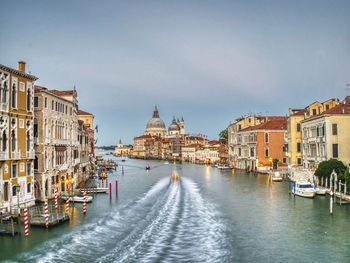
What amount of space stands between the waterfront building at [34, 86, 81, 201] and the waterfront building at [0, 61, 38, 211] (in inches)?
91.5

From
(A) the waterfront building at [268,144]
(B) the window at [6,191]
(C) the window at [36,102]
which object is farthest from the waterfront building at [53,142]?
(A) the waterfront building at [268,144]

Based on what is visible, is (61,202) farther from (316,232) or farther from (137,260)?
(316,232)

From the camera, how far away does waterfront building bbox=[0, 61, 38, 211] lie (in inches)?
789

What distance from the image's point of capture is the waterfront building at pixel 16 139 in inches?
789

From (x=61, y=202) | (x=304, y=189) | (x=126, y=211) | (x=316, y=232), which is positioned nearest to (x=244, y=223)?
(x=316, y=232)

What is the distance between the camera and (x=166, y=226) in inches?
791

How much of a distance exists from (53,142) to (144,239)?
1301cm

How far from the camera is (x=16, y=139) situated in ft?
69.9

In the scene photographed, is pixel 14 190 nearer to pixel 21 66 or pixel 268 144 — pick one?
pixel 21 66

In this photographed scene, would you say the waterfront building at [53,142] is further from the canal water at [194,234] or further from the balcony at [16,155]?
the balcony at [16,155]

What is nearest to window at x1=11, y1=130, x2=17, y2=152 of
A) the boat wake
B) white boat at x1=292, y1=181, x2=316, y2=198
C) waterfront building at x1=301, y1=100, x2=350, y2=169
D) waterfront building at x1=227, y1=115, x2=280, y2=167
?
the boat wake

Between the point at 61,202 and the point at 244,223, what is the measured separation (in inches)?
542

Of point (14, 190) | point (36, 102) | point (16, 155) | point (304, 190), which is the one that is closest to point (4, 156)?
point (16, 155)

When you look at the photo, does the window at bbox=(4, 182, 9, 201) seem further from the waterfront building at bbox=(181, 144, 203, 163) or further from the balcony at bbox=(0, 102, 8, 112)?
the waterfront building at bbox=(181, 144, 203, 163)
